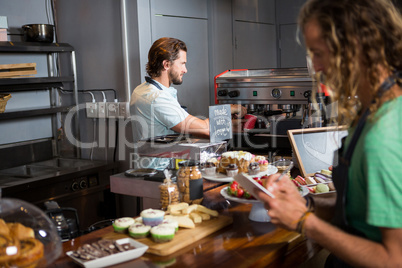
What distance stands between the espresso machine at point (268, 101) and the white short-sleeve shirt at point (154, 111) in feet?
1.85

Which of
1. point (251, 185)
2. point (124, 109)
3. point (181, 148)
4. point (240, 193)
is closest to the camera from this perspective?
point (251, 185)

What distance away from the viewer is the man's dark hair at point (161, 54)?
3312mm

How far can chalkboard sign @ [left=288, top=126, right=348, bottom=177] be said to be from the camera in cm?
255

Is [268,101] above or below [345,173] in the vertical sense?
above

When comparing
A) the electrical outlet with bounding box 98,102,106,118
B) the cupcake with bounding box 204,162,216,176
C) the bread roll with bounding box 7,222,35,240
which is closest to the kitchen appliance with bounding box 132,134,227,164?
the cupcake with bounding box 204,162,216,176

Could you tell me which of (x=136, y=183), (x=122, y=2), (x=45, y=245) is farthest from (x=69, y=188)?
(x=45, y=245)

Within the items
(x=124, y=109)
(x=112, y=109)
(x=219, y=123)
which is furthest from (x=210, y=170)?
(x=112, y=109)

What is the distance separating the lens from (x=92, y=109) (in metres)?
4.06

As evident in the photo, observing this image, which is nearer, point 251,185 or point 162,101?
point 251,185

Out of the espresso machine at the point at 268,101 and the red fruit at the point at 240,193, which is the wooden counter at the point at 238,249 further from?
the espresso machine at the point at 268,101

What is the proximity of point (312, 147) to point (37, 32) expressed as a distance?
241 cm

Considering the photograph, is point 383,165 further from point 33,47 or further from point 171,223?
point 33,47

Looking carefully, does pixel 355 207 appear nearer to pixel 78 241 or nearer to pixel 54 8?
pixel 78 241

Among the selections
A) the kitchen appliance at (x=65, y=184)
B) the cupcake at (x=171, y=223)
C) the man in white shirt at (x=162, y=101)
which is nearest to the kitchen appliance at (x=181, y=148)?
the man in white shirt at (x=162, y=101)
